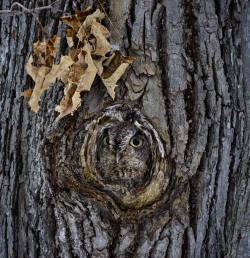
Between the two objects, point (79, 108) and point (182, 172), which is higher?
point (79, 108)

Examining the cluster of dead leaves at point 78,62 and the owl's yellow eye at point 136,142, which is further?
the owl's yellow eye at point 136,142

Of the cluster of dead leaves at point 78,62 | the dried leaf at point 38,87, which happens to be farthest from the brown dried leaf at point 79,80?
the dried leaf at point 38,87

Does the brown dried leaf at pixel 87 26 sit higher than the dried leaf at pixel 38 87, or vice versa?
the brown dried leaf at pixel 87 26

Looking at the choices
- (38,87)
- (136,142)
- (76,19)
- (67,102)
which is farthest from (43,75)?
(136,142)

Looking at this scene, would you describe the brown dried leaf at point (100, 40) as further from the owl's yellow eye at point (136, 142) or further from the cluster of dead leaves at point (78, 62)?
→ the owl's yellow eye at point (136, 142)

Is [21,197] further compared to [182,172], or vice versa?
[21,197]

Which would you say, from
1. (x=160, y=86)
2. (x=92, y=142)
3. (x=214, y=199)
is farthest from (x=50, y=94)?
(x=214, y=199)

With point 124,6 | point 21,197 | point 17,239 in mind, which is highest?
point 124,6

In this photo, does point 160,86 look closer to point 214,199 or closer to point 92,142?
point 92,142
